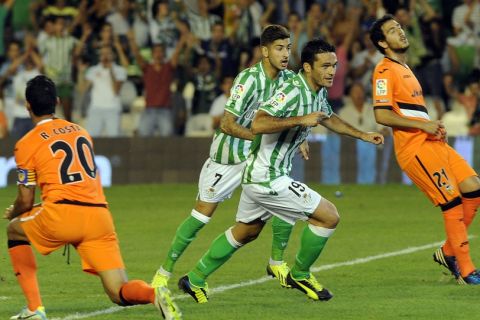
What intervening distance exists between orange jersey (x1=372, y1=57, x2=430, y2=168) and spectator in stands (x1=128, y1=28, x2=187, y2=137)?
10977 mm

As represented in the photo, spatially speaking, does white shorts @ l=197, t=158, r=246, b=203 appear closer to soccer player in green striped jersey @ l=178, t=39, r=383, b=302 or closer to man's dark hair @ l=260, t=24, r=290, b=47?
soccer player in green striped jersey @ l=178, t=39, r=383, b=302

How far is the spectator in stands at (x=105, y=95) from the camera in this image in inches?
869

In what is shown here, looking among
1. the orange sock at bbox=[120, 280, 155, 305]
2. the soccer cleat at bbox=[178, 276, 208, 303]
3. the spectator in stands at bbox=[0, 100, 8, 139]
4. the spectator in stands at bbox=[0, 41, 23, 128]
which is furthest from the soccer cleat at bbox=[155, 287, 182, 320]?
the spectator in stands at bbox=[0, 41, 23, 128]

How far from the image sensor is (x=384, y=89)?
11.4 metres

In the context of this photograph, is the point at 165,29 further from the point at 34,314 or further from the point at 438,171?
the point at 34,314

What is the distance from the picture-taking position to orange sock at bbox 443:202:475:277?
11258mm

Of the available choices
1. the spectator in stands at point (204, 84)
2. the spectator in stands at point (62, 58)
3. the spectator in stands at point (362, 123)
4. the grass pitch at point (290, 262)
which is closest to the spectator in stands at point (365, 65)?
the spectator in stands at point (362, 123)

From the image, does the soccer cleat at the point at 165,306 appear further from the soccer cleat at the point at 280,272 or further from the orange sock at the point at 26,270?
the soccer cleat at the point at 280,272

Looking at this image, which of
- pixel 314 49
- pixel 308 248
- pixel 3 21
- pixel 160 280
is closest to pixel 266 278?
pixel 160 280

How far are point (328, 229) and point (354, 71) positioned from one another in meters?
13.1

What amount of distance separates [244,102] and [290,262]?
2785 mm

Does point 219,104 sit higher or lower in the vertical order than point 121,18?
lower

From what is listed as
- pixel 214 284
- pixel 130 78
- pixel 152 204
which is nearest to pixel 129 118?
pixel 130 78

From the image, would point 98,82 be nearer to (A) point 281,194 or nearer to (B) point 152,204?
(B) point 152,204
